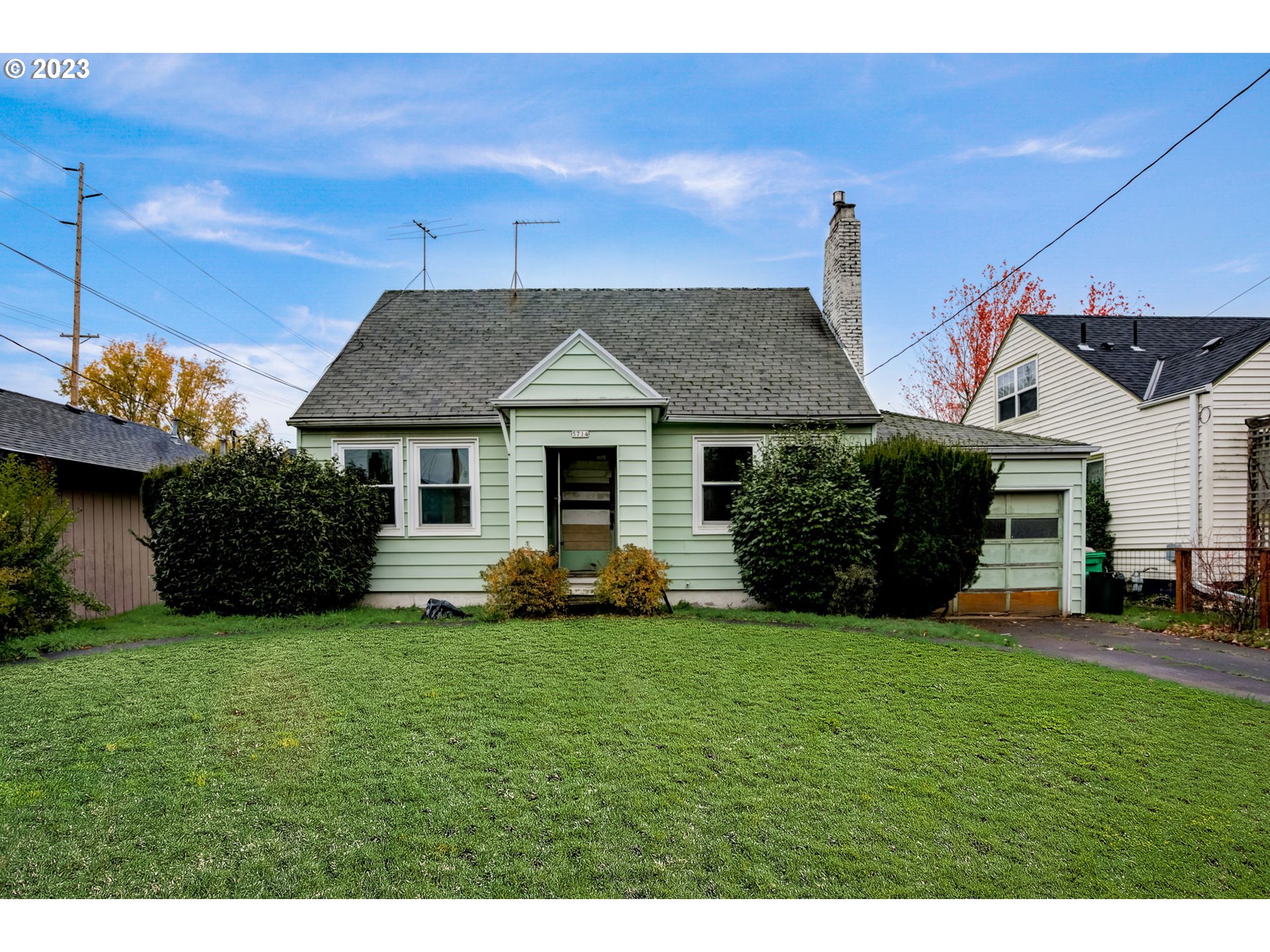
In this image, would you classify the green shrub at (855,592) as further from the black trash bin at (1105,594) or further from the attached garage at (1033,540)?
the black trash bin at (1105,594)

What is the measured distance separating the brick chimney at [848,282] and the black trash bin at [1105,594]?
19.7 ft

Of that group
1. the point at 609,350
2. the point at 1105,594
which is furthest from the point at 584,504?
the point at 1105,594

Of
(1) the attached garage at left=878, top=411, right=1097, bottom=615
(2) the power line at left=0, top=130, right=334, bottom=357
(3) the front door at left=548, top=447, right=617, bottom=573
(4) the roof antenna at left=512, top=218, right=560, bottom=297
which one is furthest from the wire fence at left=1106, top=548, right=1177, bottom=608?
(2) the power line at left=0, top=130, right=334, bottom=357

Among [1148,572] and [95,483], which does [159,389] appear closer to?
[95,483]

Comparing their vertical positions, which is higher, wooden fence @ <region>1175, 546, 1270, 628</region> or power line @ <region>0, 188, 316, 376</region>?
power line @ <region>0, 188, 316, 376</region>

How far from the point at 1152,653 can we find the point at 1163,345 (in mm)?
12340

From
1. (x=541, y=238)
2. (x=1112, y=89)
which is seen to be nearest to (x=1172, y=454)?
(x=1112, y=89)

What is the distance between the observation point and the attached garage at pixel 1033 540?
12.1 meters

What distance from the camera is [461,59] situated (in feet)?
20.1

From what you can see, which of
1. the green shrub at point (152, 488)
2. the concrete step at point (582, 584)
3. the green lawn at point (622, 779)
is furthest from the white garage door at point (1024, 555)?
the green shrub at point (152, 488)

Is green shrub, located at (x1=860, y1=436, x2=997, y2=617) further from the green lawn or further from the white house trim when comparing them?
the white house trim

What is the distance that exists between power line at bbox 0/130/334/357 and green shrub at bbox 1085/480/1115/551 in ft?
61.8

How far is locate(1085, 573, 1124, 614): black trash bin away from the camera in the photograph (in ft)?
40.4

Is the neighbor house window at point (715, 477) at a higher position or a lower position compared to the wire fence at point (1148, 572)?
higher
